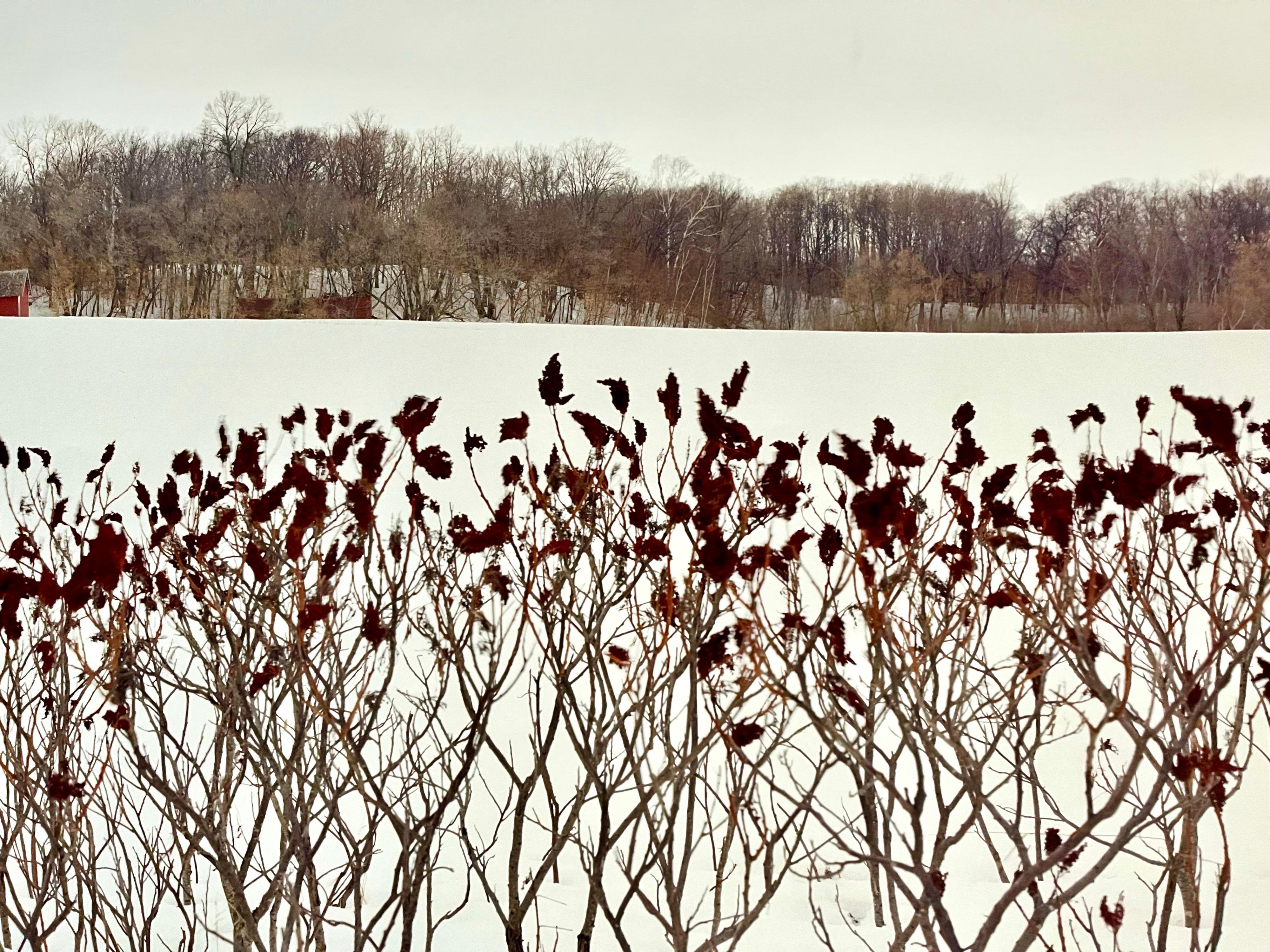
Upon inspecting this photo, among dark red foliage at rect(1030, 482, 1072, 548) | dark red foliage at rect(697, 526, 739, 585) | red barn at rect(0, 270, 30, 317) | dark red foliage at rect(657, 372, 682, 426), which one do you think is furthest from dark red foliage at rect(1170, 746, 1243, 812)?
red barn at rect(0, 270, 30, 317)

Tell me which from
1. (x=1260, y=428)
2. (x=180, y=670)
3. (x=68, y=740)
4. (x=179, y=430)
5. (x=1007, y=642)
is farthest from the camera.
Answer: (x=179, y=430)

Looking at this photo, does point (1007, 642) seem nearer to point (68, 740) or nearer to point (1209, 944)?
point (1209, 944)

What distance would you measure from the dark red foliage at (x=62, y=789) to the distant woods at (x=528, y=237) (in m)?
10.7

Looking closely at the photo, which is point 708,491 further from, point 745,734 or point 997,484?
point 997,484

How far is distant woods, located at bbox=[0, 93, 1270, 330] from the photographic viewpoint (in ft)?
39.9

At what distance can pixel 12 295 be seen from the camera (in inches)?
473

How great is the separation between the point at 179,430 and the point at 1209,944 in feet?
26.2

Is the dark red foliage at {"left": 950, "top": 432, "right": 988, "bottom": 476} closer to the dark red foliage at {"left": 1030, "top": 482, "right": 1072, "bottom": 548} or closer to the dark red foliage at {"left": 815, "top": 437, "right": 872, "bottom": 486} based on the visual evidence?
the dark red foliage at {"left": 1030, "top": 482, "right": 1072, "bottom": 548}

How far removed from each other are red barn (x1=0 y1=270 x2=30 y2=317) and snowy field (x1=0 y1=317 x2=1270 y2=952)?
1537 millimetres

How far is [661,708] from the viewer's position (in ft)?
7.95

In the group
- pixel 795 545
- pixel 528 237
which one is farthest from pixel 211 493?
pixel 528 237

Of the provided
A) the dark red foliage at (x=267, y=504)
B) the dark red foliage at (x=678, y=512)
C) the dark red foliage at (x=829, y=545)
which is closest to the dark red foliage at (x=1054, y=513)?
the dark red foliage at (x=829, y=545)

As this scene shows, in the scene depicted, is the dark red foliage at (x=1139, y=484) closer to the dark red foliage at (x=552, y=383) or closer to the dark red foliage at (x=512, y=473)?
the dark red foliage at (x=552, y=383)

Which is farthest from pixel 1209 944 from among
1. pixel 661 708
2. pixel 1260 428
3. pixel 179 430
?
pixel 179 430
